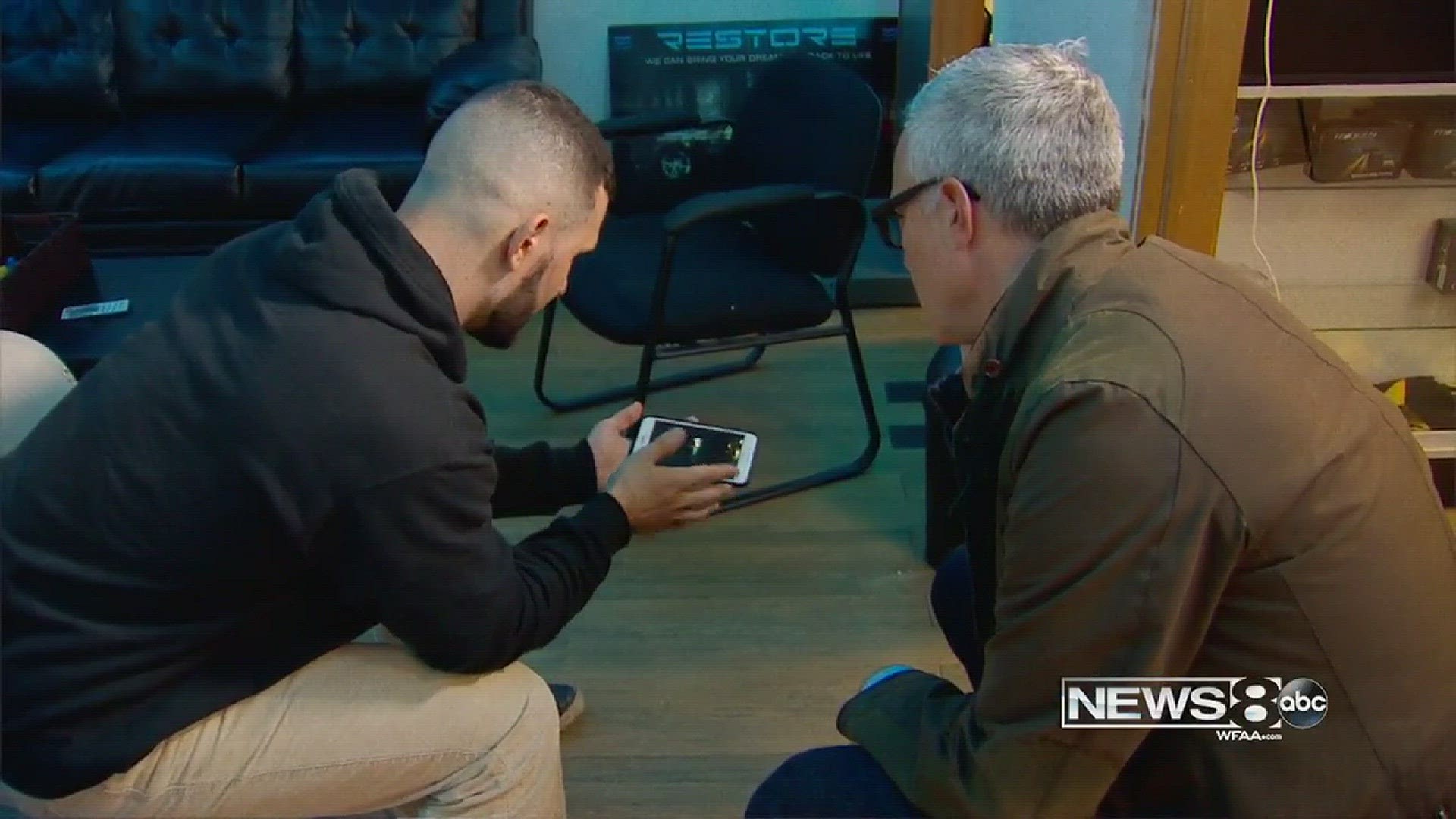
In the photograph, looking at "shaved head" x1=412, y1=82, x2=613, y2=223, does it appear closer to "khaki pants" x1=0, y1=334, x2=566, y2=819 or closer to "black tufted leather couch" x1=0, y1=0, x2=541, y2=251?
"khaki pants" x1=0, y1=334, x2=566, y2=819

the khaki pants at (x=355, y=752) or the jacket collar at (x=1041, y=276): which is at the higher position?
the jacket collar at (x=1041, y=276)

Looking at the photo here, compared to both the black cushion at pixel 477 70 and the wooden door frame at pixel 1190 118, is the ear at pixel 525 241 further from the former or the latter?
the black cushion at pixel 477 70

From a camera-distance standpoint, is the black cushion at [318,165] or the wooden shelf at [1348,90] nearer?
the wooden shelf at [1348,90]

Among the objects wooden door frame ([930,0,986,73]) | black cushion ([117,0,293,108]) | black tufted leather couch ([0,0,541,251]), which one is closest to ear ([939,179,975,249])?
wooden door frame ([930,0,986,73])

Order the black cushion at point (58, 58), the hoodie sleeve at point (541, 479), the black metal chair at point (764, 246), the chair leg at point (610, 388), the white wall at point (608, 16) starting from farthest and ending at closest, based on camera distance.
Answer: the white wall at point (608, 16) < the black cushion at point (58, 58) < the chair leg at point (610, 388) < the black metal chair at point (764, 246) < the hoodie sleeve at point (541, 479)

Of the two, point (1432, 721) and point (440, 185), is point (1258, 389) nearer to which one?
point (1432, 721)

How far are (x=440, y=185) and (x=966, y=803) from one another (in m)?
0.79

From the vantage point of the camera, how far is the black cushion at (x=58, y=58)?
11.3 ft

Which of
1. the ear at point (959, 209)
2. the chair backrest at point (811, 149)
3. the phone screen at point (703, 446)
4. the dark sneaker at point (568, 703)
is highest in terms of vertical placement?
the ear at point (959, 209)

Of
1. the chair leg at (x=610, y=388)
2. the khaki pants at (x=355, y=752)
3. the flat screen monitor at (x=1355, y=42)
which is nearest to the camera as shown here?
the khaki pants at (x=355, y=752)

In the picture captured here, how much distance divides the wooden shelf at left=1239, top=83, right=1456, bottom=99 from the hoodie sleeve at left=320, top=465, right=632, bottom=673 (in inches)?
50.9

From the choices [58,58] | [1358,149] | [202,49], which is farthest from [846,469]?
[58,58]

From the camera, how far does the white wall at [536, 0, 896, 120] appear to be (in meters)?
3.73

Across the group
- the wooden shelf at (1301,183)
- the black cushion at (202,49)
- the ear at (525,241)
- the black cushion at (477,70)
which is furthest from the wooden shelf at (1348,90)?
the black cushion at (202,49)
